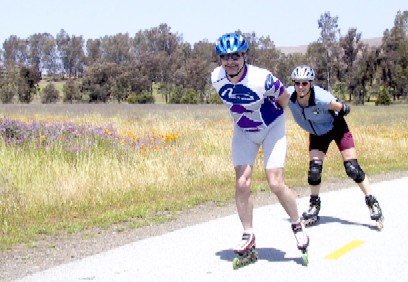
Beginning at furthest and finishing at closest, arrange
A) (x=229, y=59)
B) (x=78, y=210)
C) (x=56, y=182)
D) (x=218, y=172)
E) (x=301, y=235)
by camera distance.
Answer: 1. (x=218, y=172)
2. (x=56, y=182)
3. (x=78, y=210)
4. (x=301, y=235)
5. (x=229, y=59)

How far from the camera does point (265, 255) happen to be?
21.8ft

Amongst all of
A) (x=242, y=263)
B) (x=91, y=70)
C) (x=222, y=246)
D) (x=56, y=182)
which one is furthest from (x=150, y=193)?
(x=91, y=70)

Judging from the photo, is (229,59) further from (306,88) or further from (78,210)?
(78,210)

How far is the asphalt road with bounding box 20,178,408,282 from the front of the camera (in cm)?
587

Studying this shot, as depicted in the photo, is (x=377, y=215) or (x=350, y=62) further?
(x=350, y=62)

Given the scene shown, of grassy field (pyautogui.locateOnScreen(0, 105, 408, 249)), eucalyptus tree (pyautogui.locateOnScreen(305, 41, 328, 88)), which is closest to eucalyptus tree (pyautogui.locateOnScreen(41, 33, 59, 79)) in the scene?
eucalyptus tree (pyautogui.locateOnScreen(305, 41, 328, 88))

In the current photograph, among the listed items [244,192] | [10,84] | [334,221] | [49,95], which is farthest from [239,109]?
[10,84]

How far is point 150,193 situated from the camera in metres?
10.5

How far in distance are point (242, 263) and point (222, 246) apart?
35.3 inches

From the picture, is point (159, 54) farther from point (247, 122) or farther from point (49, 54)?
point (247, 122)

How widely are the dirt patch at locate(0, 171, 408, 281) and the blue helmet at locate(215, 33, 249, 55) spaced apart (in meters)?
2.53

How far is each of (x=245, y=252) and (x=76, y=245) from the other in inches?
79.5

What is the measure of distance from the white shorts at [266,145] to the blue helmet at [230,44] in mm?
816

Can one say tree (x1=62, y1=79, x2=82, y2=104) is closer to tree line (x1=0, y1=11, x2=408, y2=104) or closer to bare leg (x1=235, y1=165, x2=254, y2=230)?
tree line (x1=0, y1=11, x2=408, y2=104)
